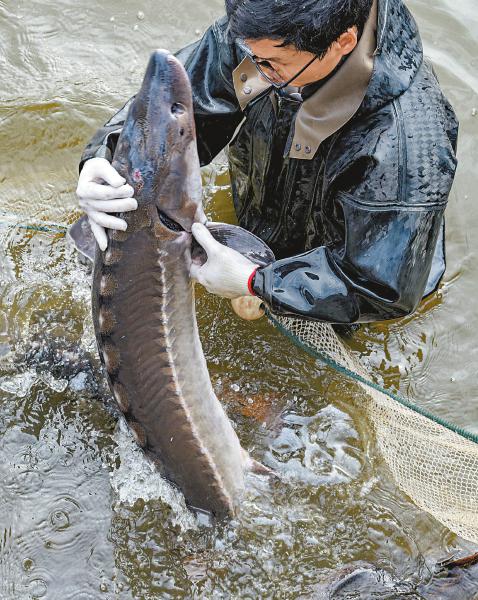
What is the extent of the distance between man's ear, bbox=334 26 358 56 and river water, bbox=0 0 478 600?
5.13ft

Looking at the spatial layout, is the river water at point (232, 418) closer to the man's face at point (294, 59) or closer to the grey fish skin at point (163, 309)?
the grey fish skin at point (163, 309)

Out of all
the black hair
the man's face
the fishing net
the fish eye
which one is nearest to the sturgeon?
the fish eye

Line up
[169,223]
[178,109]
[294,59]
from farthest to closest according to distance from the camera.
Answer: [169,223], [178,109], [294,59]

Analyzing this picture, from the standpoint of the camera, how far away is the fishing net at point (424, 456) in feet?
9.78

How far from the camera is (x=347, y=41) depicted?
2.28 meters

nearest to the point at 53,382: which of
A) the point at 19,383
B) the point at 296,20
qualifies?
the point at 19,383

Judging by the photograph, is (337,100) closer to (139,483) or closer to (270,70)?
(270,70)

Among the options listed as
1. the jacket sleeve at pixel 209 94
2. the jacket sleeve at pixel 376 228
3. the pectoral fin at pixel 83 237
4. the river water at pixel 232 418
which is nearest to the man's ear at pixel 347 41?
the jacket sleeve at pixel 376 228

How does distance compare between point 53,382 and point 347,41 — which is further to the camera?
point 53,382

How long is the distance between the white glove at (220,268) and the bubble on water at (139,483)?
0.79 meters

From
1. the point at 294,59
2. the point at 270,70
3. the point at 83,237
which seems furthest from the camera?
the point at 83,237

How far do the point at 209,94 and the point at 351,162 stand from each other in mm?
834

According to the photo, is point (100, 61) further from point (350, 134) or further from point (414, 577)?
point (414, 577)

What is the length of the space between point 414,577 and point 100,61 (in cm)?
348
